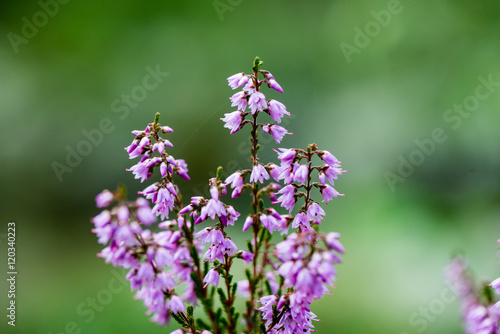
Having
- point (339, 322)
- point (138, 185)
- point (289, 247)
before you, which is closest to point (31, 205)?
point (138, 185)

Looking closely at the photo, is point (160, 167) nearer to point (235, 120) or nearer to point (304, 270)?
point (235, 120)

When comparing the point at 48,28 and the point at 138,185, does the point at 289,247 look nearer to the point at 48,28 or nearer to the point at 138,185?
the point at 138,185

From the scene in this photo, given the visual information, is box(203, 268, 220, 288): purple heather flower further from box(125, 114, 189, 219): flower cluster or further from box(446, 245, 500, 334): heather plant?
box(446, 245, 500, 334): heather plant

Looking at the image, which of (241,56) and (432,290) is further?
(241,56)

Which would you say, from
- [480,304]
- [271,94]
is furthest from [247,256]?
[271,94]

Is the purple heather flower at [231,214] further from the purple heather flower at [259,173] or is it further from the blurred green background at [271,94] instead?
the blurred green background at [271,94]

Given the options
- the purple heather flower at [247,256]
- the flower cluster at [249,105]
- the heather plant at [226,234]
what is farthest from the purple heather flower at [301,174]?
the purple heather flower at [247,256]
